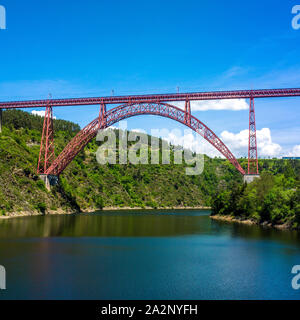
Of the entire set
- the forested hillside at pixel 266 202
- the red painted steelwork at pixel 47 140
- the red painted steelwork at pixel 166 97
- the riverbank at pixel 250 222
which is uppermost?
the red painted steelwork at pixel 166 97

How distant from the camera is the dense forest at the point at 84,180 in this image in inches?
1788

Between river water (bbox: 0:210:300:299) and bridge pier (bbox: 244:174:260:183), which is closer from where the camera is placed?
river water (bbox: 0:210:300:299)

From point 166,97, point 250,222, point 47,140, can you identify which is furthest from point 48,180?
point 250,222

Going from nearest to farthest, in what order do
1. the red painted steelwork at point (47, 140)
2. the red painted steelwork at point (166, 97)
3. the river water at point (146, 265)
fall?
the river water at point (146, 265), the red painted steelwork at point (166, 97), the red painted steelwork at point (47, 140)

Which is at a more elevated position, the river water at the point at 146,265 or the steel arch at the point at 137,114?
the steel arch at the point at 137,114

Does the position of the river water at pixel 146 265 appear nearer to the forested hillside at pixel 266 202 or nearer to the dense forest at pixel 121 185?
the forested hillside at pixel 266 202

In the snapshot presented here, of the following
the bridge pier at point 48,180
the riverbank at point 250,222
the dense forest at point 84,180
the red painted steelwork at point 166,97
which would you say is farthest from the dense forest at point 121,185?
the red painted steelwork at point 166,97

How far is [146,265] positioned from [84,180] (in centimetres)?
5147

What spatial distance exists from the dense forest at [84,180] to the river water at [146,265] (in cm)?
1775

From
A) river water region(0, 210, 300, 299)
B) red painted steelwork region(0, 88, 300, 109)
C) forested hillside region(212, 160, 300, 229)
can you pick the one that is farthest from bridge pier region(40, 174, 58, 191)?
forested hillside region(212, 160, 300, 229)

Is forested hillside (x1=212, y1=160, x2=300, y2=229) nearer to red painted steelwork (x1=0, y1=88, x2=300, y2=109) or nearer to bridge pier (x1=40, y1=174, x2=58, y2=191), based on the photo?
red painted steelwork (x1=0, y1=88, x2=300, y2=109)

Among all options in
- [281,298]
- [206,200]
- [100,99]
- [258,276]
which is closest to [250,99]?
[100,99]

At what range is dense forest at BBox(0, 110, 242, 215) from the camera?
149 feet

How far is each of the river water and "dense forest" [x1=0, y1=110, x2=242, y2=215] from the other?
699 inches
